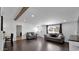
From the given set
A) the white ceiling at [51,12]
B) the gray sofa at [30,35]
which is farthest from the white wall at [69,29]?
the gray sofa at [30,35]

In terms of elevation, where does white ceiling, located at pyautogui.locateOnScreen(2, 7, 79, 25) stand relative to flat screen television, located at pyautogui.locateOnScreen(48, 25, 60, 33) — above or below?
above

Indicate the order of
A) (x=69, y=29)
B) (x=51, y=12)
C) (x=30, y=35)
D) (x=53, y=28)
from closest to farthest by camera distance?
(x=51, y=12) < (x=69, y=29) < (x=53, y=28) < (x=30, y=35)

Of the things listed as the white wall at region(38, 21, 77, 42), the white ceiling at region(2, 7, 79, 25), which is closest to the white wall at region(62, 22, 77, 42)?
the white wall at region(38, 21, 77, 42)

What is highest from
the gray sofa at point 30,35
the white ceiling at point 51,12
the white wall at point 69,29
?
the white ceiling at point 51,12

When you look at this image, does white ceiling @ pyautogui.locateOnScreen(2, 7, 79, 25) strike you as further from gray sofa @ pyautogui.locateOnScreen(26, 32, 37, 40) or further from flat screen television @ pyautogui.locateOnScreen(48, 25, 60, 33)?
gray sofa @ pyautogui.locateOnScreen(26, 32, 37, 40)

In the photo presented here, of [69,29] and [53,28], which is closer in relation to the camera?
[69,29]

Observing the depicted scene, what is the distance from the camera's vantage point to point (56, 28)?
1034cm

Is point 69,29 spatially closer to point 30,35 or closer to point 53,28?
point 53,28

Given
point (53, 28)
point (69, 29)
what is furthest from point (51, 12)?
point (53, 28)

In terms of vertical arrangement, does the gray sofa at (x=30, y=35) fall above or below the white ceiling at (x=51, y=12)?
below

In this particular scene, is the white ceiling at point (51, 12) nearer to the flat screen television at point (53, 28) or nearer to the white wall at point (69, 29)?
the white wall at point (69, 29)

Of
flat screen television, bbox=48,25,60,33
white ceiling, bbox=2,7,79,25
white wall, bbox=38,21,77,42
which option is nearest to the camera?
white ceiling, bbox=2,7,79,25

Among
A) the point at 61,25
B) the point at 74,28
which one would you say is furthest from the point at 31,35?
the point at 74,28
